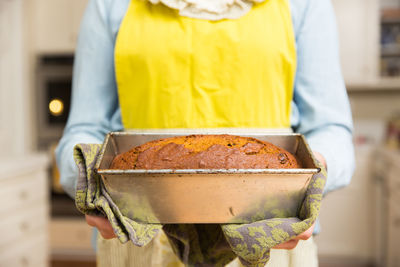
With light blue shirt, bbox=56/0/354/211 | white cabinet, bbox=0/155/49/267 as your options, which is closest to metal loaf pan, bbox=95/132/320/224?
light blue shirt, bbox=56/0/354/211

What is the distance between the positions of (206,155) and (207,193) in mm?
74

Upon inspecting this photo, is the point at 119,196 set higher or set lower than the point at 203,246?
higher

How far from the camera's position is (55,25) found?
3461mm

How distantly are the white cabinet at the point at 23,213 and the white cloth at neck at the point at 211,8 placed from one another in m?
1.84

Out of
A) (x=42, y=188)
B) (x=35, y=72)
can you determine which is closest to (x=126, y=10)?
(x=42, y=188)

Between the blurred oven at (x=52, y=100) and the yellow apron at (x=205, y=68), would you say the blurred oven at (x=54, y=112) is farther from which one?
the yellow apron at (x=205, y=68)

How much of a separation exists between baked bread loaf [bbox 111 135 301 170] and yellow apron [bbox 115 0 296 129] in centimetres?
20

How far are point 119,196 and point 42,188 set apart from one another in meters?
2.36

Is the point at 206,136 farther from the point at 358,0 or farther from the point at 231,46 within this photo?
the point at 358,0

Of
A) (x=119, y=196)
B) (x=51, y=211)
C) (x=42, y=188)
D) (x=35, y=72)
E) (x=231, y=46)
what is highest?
(x=231, y=46)

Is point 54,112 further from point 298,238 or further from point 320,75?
point 298,238

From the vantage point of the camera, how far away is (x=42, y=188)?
8.91 ft

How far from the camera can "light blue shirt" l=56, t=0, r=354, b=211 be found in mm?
831

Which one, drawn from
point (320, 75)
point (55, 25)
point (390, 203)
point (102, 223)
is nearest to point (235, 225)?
point (102, 223)
